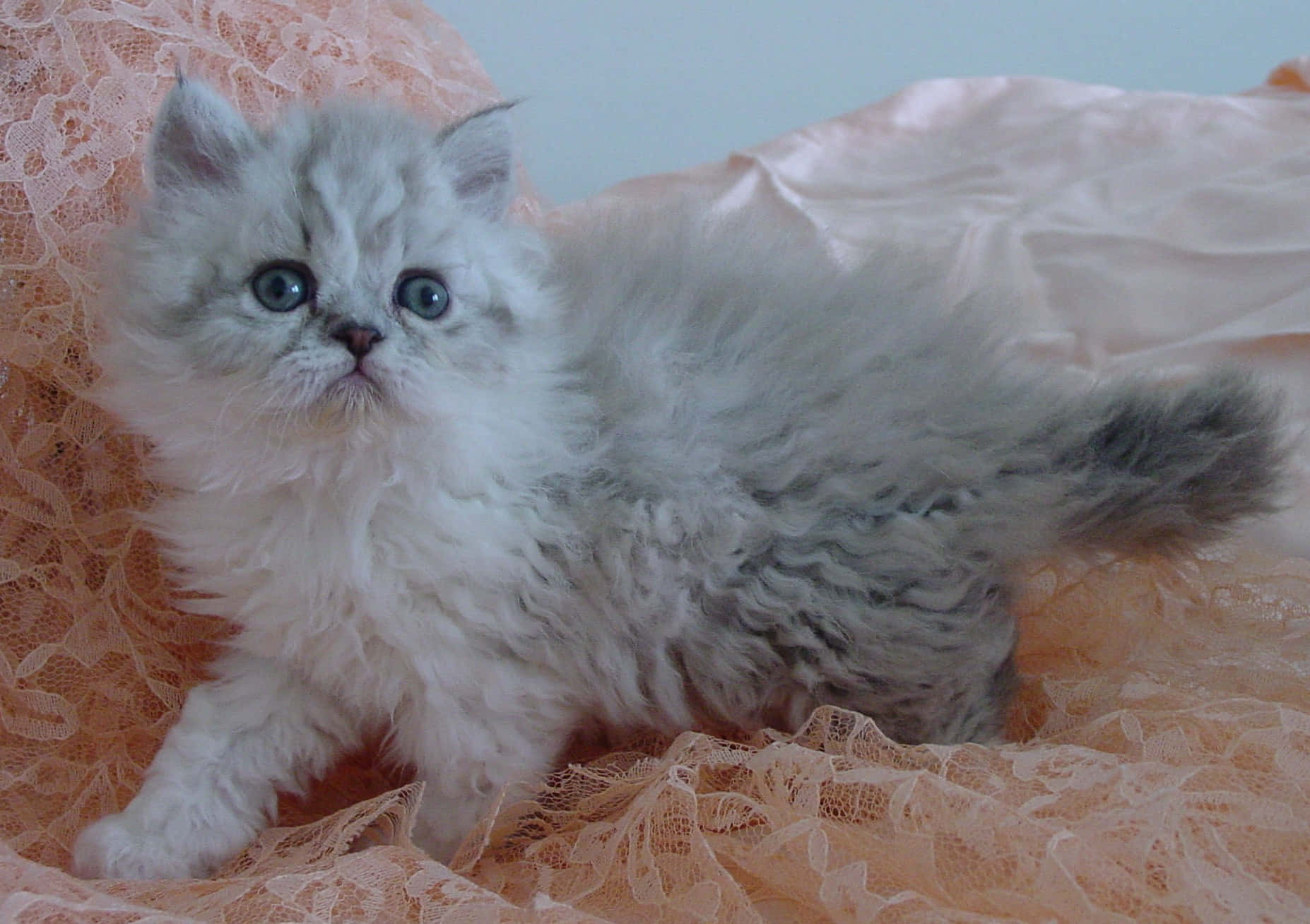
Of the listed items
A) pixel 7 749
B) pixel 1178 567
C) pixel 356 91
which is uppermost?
pixel 356 91

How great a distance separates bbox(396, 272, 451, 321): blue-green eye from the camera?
0.83 metres

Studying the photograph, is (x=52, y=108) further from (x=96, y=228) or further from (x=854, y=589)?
(x=854, y=589)

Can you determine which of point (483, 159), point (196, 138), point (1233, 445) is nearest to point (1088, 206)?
point (1233, 445)

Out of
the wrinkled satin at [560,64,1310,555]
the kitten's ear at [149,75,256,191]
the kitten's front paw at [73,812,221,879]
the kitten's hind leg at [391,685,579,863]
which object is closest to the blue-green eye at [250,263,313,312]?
the kitten's ear at [149,75,256,191]

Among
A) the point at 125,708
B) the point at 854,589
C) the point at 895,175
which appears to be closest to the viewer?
the point at 854,589

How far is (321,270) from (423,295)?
0.27ft

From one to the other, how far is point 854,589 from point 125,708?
72 centimetres

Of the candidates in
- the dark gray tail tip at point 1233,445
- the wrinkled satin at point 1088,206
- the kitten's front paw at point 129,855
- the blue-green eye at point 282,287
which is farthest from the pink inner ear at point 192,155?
the dark gray tail tip at point 1233,445

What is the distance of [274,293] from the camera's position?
808 millimetres

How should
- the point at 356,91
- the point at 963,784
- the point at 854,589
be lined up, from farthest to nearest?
the point at 356,91
the point at 854,589
the point at 963,784

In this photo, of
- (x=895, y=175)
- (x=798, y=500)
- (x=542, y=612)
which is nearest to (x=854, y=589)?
(x=798, y=500)

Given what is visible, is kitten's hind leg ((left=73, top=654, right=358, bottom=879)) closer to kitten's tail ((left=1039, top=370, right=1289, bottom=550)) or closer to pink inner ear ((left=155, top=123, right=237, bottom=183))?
pink inner ear ((left=155, top=123, right=237, bottom=183))

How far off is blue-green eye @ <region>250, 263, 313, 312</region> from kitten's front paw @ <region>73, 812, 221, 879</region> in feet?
1.51

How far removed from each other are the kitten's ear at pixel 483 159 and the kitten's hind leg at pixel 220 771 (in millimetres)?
477
